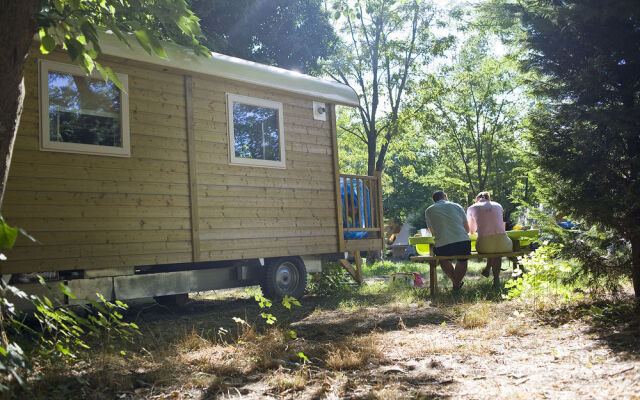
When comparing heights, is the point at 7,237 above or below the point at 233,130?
below

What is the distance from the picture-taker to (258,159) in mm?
8836

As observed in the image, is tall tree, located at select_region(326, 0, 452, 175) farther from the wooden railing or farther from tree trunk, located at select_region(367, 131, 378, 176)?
the wooden railing

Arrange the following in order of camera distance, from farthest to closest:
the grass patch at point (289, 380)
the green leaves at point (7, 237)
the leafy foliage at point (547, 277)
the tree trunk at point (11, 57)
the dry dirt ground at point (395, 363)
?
the leafy foliage at point (547, 277) → the grass patch at point (289, 380) → the dry dirt ground at point (395, 363) → the tree trunk at point (11, 57) → the green leaves at point (7, 237)

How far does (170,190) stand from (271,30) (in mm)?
10218

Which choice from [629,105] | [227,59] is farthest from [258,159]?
[629,105]

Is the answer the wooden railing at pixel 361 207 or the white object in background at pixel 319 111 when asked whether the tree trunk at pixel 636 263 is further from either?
the white object in background at pixel 319 111

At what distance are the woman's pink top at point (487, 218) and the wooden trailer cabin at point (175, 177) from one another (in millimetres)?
2338

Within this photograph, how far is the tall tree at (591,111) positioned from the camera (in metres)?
5.21

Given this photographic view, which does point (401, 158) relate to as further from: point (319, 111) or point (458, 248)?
point (458, 248)

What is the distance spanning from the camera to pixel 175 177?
25.6ft

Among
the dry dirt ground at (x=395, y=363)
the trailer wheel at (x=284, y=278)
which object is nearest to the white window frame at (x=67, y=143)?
the dry dirt ground at (x=395, y=363)

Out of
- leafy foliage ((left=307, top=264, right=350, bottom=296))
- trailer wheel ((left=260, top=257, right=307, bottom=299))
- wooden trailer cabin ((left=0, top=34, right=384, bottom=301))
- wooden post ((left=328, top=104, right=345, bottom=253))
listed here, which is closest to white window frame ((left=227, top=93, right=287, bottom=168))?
wooden trailer cabin ((left=0, top=34, right=384, bottom=301))

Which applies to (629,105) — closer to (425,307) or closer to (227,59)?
(425,307)

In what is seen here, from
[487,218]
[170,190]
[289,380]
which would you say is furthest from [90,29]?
[487,218]
